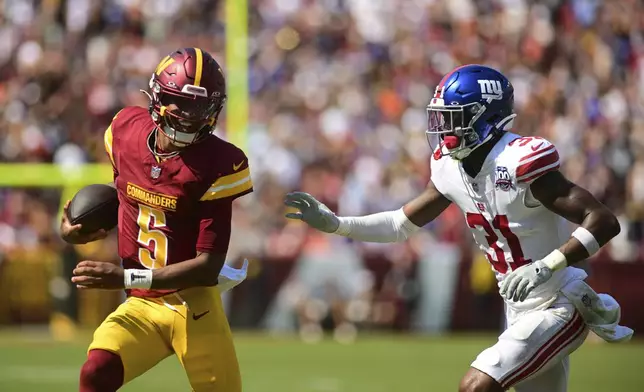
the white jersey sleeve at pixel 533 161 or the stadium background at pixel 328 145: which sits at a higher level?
the white jersey sleeve at pixel 533 161

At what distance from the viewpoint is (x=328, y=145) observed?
13.7 m

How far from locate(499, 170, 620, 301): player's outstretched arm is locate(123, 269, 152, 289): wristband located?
1428 mm

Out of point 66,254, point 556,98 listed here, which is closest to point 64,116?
point 66,254

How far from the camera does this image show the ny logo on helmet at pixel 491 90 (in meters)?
5.00

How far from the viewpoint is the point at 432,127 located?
507 centimetres

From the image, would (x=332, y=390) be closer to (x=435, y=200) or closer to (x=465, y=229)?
(x=435, y=200)

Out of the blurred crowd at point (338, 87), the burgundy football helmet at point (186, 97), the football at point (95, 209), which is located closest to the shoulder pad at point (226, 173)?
the burgundy football helmet at point (186, 97)

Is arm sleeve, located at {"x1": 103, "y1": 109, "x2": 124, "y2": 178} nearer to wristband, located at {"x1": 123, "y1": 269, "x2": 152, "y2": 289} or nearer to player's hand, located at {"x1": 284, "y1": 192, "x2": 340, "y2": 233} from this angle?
wristband, located at {"x1": 123, "y1": 269, "x2": 152, "y2": 289}

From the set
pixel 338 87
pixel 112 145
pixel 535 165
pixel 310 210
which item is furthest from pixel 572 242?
pixel 338 87

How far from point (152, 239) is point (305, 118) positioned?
30.9 feet

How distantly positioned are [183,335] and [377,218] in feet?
3.65

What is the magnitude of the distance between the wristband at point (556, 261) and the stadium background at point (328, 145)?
455 cm

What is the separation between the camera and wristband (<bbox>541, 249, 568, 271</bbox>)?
459 cm

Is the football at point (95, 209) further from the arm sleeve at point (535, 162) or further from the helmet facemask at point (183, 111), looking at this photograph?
the arm sleeve at point (535, 162)
